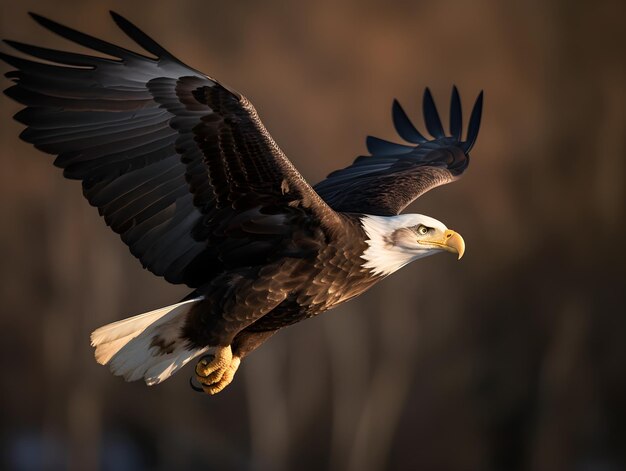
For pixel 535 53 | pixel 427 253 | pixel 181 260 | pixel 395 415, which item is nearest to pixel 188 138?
pixel 181 260

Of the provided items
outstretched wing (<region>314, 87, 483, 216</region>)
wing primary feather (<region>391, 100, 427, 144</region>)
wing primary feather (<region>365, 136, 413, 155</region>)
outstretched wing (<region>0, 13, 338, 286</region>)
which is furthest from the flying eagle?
wing primary feather (<region>391, 100, 427, 144</region>)

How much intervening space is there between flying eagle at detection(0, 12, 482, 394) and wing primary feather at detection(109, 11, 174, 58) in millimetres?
12

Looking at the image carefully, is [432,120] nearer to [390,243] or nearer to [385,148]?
[385,148]

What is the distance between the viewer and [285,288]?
3.81m

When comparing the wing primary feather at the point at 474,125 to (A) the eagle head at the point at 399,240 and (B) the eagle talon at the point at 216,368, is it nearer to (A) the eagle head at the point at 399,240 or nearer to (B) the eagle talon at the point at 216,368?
(A) the eagle head at the point at 399,240

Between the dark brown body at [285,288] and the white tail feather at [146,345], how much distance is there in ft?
0.24

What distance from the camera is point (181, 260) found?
3.92 metres

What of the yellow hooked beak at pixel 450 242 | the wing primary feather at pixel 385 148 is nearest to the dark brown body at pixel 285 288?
the yellow hooked beak at pixel 450 242

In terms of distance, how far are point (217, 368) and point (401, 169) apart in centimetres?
135

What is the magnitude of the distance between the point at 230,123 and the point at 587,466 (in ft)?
26.8

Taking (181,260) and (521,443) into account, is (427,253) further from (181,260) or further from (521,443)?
(521,443)

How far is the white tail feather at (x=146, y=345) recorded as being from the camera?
395 cm

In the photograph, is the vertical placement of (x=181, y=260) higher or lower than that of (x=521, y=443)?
higher

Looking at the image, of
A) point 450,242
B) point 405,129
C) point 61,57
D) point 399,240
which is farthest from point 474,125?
point 61,57
